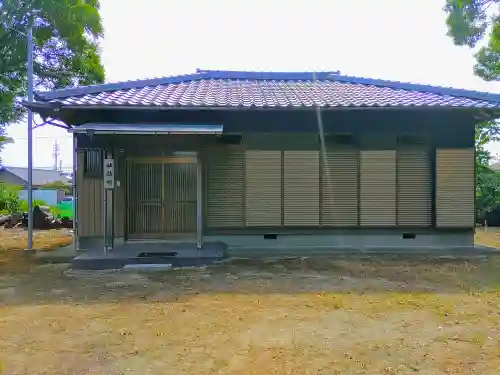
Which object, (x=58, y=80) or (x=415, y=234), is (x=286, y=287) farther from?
(x=58, y=80)

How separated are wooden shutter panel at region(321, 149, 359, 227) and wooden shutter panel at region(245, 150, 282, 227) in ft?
3.41

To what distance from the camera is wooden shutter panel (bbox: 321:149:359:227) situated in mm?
8562

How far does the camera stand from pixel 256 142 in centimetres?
849

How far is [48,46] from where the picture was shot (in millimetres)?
9914

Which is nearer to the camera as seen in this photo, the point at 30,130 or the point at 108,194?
the point at 108,194

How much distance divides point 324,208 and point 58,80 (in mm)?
7891

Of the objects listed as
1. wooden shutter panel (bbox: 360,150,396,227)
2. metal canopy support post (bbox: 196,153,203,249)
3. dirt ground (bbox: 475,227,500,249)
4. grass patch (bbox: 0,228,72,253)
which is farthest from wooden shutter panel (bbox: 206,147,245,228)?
dirt ground (bbox: 475,227,500,249)

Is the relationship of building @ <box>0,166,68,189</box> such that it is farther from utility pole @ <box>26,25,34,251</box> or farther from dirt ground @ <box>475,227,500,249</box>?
dirt ground @ <box>475,227,500,249</box>

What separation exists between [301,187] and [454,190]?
132 inches

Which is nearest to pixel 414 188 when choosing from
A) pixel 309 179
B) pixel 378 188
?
pixel 378 188

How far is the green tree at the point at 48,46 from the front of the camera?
830 centimetres

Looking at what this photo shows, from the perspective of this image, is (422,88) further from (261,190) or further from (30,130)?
(30,130)

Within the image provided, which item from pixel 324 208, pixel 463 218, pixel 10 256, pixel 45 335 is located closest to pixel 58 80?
pixel 10 256

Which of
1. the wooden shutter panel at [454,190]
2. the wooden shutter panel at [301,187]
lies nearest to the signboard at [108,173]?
the wooden shutter panel at [301,187]
